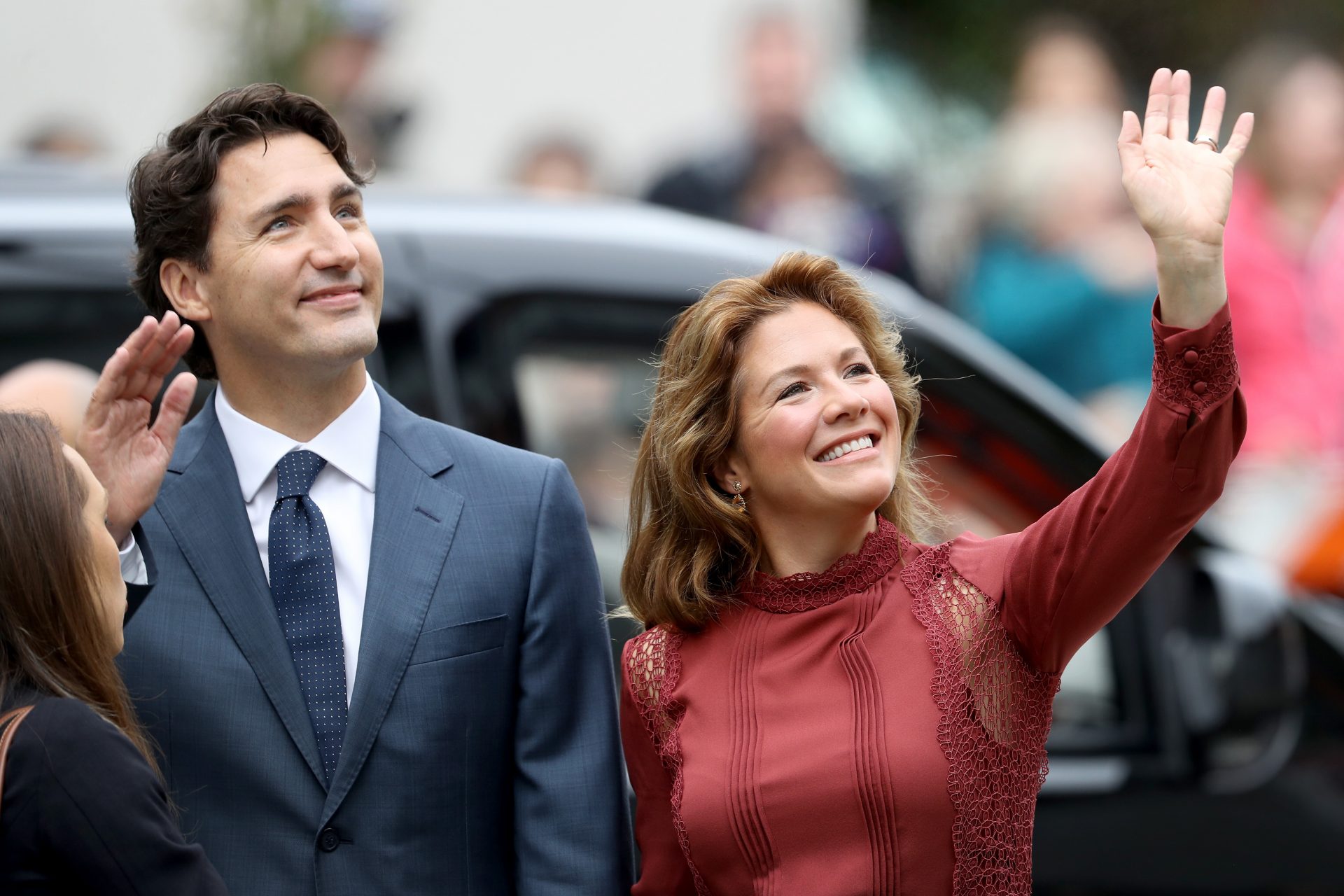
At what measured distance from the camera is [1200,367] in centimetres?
248

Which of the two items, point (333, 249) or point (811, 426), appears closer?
point (811, 426)

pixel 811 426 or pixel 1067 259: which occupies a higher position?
pixel 811 426

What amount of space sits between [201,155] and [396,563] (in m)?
0.75

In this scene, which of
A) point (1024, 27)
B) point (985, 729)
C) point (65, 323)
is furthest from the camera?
point (1024, 27)

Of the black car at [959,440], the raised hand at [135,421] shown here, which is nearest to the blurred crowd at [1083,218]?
the black car at [959,440]

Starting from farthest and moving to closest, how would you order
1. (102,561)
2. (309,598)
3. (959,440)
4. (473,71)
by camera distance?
(473,71) < (959,440) < (309,598) < (102,561)

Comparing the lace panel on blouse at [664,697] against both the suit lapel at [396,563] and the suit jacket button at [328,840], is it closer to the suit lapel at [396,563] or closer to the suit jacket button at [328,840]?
the suit lapel at [396,563]

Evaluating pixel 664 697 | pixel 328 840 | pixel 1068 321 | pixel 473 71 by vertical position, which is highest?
pixel 473 71

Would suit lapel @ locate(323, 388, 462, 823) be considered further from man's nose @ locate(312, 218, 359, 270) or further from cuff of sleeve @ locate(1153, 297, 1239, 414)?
cuff of sleeve @ locate(1153, 297, 1239, 414)

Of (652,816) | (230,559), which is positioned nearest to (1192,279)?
(652,816)

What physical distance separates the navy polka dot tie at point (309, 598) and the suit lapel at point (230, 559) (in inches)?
0.8

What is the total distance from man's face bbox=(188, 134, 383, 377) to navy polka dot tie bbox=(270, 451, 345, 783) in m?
0.19

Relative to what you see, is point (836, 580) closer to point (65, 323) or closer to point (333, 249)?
point (333, 249)

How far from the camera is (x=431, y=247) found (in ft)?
12.9
